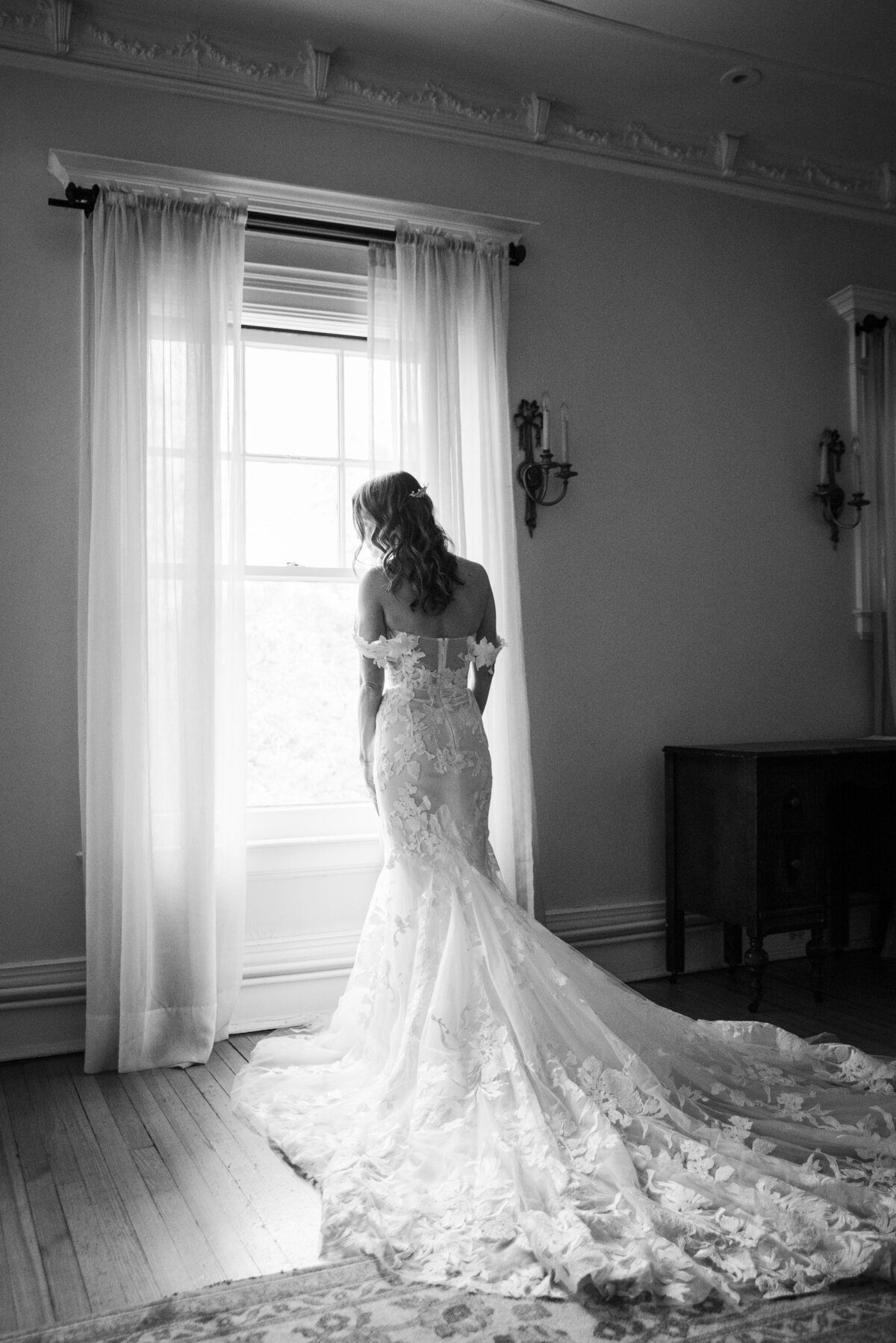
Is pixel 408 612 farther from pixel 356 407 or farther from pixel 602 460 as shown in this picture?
pixel 602 460

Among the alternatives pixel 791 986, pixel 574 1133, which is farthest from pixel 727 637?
pixel 574 1133

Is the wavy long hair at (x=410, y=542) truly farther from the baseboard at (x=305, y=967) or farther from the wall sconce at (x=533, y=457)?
the baseboard at (x=305, y=967)

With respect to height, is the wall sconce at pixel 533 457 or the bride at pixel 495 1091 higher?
the wall sconce at pixel 533 457

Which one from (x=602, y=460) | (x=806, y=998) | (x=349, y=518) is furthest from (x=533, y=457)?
(x=806, y=998)

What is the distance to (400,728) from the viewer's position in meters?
3.59

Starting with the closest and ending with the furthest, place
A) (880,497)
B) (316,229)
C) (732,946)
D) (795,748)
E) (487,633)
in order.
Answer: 1. (487,633)
2. (316,229)
3. (795,748)
4. (732,946)
5. (880,497)

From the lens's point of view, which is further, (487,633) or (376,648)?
(487,633)

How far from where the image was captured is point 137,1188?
112 inches

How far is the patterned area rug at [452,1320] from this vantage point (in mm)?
2115

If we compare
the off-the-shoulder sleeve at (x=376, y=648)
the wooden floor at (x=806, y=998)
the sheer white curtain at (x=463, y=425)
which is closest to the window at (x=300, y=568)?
the sheer white curtain at (x=463, y=425)

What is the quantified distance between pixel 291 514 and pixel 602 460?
4.69ft

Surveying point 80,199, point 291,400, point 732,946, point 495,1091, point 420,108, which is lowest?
point 732,946

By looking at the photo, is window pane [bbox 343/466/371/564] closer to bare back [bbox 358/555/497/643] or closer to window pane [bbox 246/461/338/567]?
window pane [bbox 246/461/338/567]

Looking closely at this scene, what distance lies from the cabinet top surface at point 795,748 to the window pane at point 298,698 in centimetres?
146
